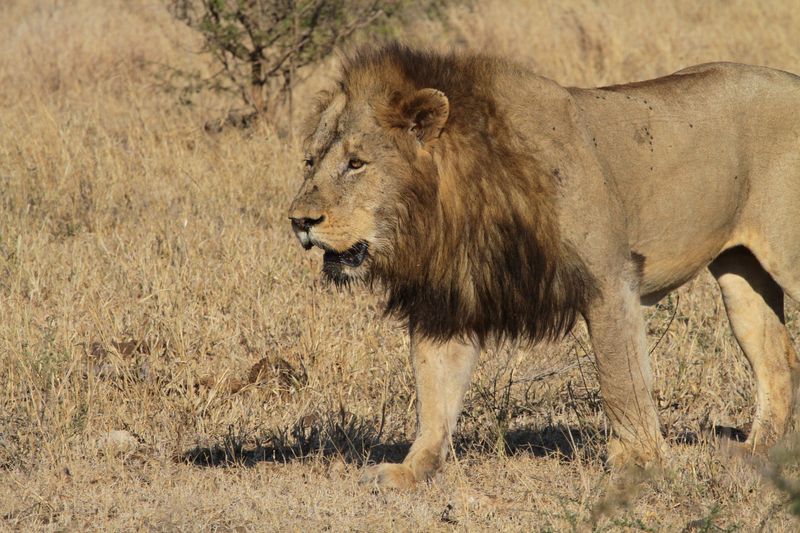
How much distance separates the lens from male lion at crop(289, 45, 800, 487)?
375 cm

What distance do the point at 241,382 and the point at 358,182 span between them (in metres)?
1.83

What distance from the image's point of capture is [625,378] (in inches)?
159

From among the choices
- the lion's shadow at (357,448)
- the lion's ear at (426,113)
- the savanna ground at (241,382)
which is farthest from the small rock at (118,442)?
Result: the lion's ear at (426,113)

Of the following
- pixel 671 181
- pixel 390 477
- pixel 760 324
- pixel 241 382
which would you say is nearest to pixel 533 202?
pixel 671 181

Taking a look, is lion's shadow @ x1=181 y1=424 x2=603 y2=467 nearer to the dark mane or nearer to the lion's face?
the dark mane

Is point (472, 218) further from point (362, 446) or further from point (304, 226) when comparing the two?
point (362, 446)

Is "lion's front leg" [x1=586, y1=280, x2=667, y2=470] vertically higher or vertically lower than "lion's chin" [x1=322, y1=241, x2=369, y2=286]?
lower

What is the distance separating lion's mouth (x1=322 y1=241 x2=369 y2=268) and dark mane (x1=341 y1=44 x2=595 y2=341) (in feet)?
0.21

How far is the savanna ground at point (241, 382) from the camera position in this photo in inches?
151

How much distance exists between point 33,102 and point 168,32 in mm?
3371

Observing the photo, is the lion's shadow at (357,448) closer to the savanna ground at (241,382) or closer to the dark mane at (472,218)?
the savanna ground at (241,382)

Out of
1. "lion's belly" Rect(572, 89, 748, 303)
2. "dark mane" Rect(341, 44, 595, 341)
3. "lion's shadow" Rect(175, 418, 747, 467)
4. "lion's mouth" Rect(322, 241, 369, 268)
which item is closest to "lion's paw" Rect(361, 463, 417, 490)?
"lion's shadow" Rect(175, 418, 747, 467)

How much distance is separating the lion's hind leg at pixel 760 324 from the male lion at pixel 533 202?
28 centimetres

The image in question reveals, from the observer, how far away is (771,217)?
184 inches
